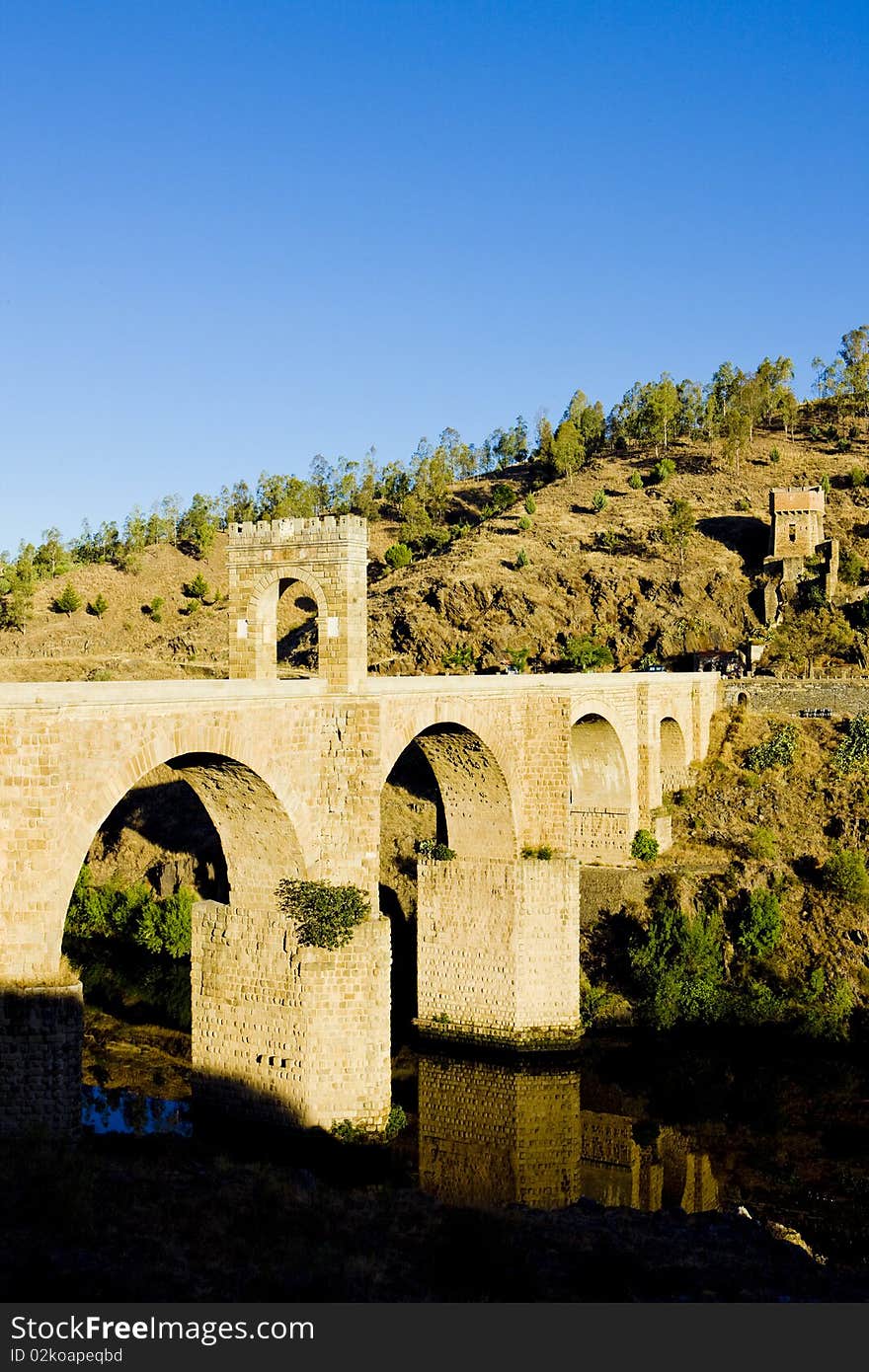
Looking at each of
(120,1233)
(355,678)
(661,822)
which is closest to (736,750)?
(661,822)

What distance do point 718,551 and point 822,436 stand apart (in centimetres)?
2393

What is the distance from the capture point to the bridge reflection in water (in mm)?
24859

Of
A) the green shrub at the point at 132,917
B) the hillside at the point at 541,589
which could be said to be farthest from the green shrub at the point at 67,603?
the green shrub at the point at 132,917

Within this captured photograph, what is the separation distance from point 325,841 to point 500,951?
8.39 metres

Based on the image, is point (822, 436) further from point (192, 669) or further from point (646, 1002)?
point (646, 1002)

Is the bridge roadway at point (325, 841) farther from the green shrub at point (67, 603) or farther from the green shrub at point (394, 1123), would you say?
the green shrub at point (67, 603)

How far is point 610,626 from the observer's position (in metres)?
58.9

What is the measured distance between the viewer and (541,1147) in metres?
27.1

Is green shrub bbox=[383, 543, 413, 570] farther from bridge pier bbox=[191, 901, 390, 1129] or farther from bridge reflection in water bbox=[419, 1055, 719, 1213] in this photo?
bridge pier bbox=[191, 901, 390, 1129]

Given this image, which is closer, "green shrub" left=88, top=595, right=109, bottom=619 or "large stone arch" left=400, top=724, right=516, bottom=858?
"large stone arch" left=400, top=724, right=516, bottom=858

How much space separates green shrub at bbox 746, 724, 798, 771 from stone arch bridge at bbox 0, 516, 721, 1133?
443 centimetres

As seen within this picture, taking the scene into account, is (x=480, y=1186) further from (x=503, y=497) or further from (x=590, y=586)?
(x=503, y=497)

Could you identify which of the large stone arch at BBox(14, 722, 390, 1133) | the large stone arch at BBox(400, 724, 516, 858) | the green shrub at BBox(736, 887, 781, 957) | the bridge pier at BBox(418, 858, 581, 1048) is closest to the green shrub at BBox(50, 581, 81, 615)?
the large stone arch at BBox(400, 724, 516, 858)

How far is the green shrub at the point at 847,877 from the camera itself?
114 ft
